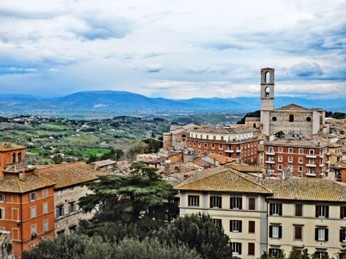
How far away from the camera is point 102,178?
35312mm

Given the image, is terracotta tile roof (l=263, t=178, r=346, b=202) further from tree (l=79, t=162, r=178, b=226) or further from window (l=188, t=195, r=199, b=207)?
tree (l=79, t=162, r=178, b=226)

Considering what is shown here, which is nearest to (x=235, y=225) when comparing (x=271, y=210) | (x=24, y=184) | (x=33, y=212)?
(x=271, y=210)

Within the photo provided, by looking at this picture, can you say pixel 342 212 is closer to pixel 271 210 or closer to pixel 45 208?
pixel 271 210

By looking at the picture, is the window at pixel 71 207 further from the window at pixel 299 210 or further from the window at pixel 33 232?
the window at pixel 299 210

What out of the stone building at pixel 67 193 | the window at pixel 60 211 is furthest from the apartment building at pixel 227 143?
the window at pixel 60 211

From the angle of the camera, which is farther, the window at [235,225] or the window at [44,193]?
the window at [44,193]

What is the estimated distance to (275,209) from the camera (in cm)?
3356

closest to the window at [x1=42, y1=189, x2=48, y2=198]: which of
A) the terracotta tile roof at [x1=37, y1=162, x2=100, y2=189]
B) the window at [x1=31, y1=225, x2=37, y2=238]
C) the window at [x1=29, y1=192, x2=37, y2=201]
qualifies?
the window at [x1=29, y1=192, x2=37, y2=201]

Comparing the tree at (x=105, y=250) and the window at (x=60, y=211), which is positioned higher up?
the tree at (x=105, y=250)

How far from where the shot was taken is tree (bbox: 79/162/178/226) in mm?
33500

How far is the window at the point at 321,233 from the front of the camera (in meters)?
32.5

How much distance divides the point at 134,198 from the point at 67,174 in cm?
1136

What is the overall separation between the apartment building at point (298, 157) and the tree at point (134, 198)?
118 ft

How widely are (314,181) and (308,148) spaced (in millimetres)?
37814
